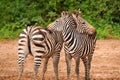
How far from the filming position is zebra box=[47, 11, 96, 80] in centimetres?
1150

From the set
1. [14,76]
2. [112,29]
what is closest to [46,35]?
[14,76]

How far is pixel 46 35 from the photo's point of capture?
1145 cm

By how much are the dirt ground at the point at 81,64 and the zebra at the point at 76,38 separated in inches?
48.6

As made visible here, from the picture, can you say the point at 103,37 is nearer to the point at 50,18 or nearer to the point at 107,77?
the point at 50,18

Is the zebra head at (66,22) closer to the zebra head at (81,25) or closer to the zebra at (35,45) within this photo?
the zebra head at (81,25)

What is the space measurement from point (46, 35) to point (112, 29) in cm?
1239

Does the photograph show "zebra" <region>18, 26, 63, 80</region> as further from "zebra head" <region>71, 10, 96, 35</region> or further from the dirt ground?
the dirt ground

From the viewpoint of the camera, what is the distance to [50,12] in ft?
80.0

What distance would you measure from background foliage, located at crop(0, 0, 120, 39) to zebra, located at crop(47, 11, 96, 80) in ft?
35.7

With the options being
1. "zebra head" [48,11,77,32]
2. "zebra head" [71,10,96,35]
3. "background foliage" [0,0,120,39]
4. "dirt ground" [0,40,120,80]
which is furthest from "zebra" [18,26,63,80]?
"background foliage" [0,0,120,39]

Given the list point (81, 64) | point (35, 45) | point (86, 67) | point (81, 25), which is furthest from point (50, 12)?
point (35, 45)

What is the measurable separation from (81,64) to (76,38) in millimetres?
4117

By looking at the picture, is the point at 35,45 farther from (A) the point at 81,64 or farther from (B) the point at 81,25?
(A) the point at 81,64

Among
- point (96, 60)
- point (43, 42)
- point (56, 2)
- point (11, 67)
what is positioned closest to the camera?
point (43, 42)
